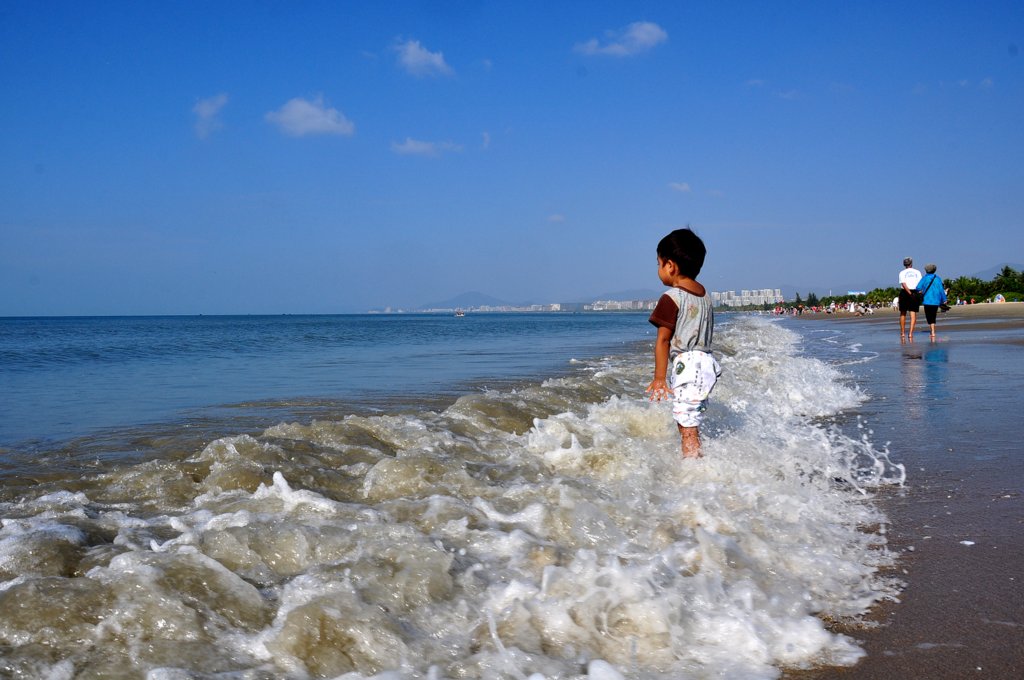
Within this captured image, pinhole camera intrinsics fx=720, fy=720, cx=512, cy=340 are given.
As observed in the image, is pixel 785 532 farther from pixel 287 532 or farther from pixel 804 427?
pixel 804 427

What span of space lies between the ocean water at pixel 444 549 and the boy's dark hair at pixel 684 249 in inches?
55.8

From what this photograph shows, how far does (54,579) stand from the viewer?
318 cm

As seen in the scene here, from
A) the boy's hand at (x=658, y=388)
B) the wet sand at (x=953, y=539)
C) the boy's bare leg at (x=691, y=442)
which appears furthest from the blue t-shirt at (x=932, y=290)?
the boy's hand at (x=658, y=388)

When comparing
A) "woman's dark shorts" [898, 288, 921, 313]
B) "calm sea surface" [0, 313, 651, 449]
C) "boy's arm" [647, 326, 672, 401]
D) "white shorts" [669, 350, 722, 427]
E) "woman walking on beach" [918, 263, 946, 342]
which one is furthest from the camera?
"woman's dark shorts" [898, 288, 921, 313]

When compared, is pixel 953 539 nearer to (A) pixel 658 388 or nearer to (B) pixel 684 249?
(A) pixel 658 388

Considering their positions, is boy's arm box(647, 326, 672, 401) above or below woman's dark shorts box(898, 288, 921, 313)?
below

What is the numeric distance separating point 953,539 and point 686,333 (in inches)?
84.9

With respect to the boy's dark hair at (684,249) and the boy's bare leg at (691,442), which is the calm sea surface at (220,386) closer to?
the boy's bare leg at (691,442)

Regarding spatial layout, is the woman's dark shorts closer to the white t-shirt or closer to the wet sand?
the white t-shirt

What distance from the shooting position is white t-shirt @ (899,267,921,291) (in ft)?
59.9

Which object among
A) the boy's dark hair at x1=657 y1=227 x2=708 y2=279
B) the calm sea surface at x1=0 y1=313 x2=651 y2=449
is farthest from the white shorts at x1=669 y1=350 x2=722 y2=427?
the calm sea surface at x1=0 y1=313 x2=651 y2=449

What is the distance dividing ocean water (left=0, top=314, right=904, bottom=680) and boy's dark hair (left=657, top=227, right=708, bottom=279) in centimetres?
142

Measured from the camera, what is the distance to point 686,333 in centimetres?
530

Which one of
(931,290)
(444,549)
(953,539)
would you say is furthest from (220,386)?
(931,290)
